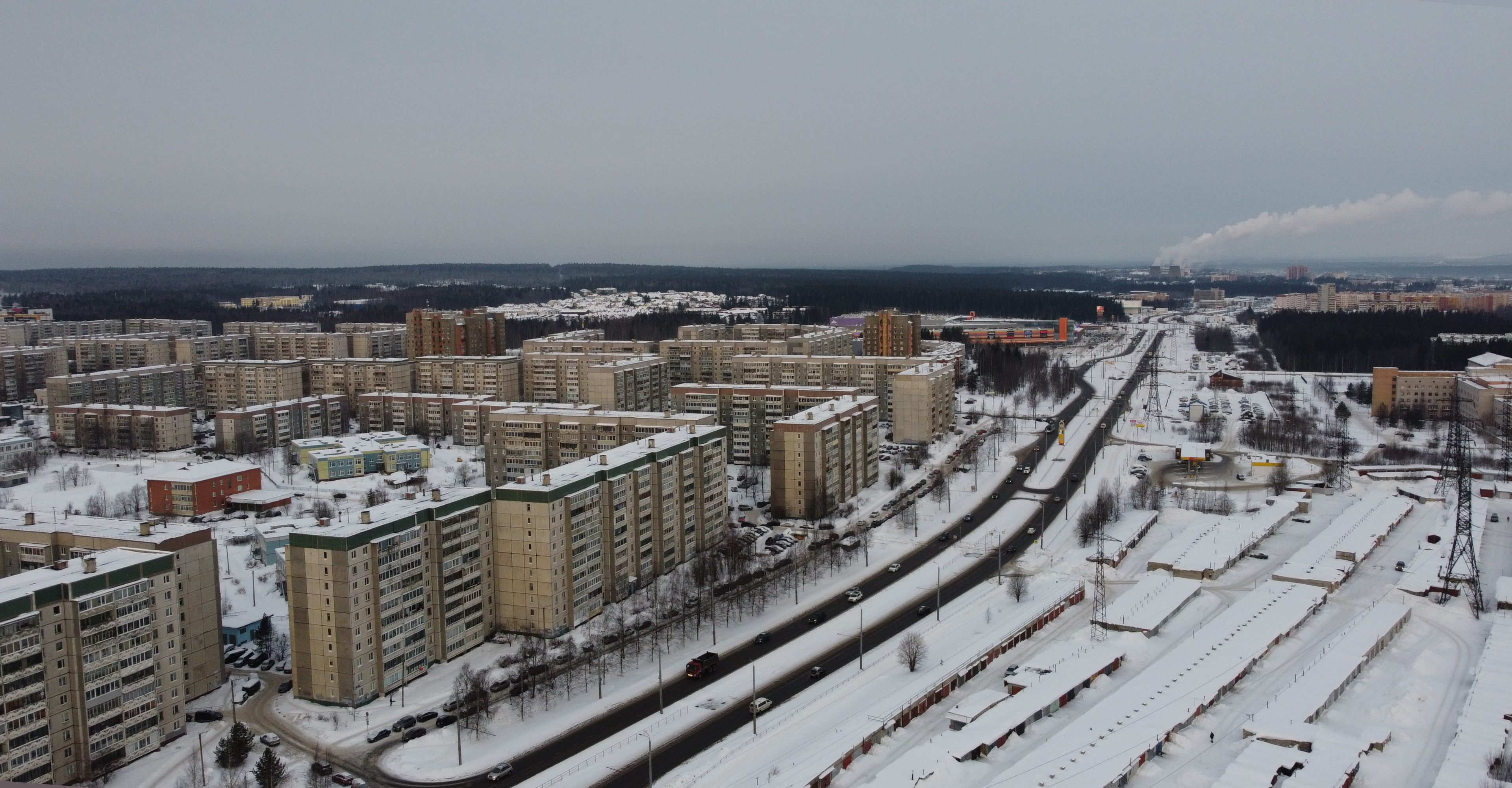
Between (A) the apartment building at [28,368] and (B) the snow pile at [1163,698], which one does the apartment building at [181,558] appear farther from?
(A) the apartment building at [28,368]

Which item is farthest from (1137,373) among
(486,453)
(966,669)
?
(966,669)

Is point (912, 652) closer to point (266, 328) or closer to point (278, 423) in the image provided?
point (278, 423)

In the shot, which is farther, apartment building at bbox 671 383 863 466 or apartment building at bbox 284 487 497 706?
apartment building at bbox 671 383 863 466

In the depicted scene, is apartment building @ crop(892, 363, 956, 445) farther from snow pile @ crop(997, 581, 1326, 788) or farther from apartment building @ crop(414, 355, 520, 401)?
apartment building @ crop(414, 355, 520, 401)

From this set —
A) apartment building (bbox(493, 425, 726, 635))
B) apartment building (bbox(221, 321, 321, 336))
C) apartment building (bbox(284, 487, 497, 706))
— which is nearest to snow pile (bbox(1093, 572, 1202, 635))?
apartment building (bbox(493, 425, 726, 635))

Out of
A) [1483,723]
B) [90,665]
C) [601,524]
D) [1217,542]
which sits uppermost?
[601,524]

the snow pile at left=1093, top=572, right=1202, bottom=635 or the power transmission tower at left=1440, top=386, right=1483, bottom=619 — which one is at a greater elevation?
the power transmission tower at left=1440, top=386, right=1483, bottom=619

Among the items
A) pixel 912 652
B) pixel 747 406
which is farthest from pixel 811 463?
pixel 912 652
